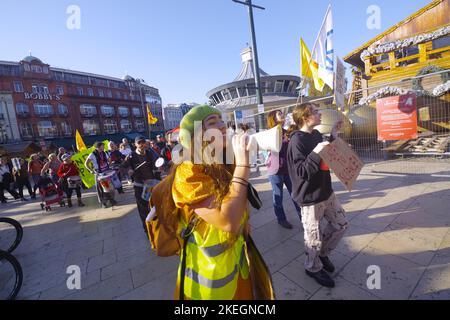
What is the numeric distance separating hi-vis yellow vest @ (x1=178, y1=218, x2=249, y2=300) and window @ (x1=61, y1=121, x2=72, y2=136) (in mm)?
45625

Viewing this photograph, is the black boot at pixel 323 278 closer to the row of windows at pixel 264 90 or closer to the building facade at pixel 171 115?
the row of windows at pixel 264 90

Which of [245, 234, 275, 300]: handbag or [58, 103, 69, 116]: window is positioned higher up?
[58, 103, 69, 116]: window

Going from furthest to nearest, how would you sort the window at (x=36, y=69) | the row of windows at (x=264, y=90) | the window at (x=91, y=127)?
the window at (x=91, y=127) < the window at (x=36, y=69) < the row of windows at (x=264, y=90)

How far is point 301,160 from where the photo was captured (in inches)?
85.0

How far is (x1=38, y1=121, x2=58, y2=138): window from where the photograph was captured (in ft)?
113

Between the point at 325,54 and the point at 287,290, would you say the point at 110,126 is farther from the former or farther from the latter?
the point at 287,290

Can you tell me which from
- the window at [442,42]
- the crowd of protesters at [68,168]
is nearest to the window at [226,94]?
the window at [442,42]

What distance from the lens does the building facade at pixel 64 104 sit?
33000mm

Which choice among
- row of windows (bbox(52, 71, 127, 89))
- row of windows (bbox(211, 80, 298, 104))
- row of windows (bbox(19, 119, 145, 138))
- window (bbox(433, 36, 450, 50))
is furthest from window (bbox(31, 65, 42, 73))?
window (bbox(433, 36, 450, 50))

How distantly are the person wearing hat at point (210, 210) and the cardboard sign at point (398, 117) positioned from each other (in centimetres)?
501

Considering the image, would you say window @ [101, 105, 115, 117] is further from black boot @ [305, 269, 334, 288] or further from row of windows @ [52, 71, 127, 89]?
black boot @ [305, 269, 334, 288]

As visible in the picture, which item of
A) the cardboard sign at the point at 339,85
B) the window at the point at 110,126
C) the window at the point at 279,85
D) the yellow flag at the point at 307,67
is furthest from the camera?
the window at the point at 110,126

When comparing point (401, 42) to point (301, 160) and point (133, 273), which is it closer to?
point (301, 160)

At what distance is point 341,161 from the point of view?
200 centimetres
